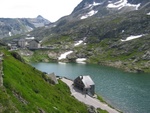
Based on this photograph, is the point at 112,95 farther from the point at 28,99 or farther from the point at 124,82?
the point at 28,99

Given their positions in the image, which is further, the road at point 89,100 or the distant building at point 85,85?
the distant building at point 85,85

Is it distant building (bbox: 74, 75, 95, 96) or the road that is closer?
the road

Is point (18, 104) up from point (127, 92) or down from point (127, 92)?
up

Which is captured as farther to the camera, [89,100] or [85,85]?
[85,85]

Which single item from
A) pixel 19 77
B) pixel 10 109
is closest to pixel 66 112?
pixel 19 77

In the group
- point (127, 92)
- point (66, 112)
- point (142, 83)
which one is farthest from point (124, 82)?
point (66, 112)

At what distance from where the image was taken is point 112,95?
4429 inches

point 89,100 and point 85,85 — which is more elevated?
point 85,85

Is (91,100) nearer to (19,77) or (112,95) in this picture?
(112,95)

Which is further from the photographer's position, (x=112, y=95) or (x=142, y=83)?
A: (x=142, y=83)

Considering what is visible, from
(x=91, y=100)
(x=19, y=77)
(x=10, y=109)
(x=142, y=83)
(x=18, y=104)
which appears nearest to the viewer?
(x=10, y=109)

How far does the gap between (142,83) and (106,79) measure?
806 inches

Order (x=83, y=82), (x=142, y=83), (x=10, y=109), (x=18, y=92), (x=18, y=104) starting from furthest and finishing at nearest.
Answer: (x=142, y=83)
(x=83, y=82)
(x=18, y=92)
(x=18, y=104)
(x=10, y=109)

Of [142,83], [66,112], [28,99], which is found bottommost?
[142,83]
